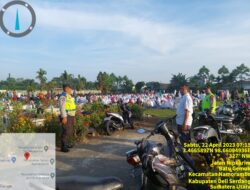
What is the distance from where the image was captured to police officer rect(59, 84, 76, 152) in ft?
25.9

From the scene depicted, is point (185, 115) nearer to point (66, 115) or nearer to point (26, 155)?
point (66, 115)

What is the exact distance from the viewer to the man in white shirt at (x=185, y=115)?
6.50 meters

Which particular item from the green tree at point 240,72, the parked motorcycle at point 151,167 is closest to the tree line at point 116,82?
the green tree at point 240,72

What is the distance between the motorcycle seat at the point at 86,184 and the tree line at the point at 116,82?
26.5 meters

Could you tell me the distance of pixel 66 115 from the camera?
26.1ft

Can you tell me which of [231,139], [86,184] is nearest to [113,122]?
[231,139]

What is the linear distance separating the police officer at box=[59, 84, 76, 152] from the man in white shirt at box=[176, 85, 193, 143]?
2981 millimetres

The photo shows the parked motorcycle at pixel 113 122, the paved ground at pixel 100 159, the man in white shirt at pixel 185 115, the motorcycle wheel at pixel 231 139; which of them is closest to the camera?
the paved ground at pixel 100 159

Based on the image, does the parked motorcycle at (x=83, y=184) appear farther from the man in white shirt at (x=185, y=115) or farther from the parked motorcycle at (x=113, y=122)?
the parked motorcycle at (x=113, y=122)

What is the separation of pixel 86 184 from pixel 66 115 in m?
5.38

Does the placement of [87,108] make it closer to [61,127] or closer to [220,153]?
[61,127]

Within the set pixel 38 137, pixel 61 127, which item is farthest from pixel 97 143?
pixel 38 137

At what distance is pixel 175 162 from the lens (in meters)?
4.47

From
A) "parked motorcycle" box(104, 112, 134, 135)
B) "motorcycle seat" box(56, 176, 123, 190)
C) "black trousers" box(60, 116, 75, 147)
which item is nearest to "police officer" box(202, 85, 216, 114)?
"parked motorcycle" box(104, 112, 134, 135)
